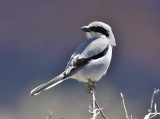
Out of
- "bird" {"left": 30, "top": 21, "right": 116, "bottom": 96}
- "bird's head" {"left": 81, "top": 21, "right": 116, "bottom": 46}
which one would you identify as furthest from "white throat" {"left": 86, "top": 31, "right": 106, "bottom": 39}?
"bird" {"left": 30, "top": 21, "right": 116, "bottom": 96}

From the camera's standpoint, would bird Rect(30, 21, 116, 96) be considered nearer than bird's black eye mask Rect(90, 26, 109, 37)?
Yes

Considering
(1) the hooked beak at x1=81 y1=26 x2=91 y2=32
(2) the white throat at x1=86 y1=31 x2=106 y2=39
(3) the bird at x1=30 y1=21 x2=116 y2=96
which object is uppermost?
(1) the hooked beak at x1=81 y1=26 x2=91 y2=32

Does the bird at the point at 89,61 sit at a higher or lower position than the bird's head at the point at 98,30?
lower

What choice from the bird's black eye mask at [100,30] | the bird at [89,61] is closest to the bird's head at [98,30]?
the bird's black eye mask at [100,30]

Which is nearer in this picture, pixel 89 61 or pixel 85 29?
pixel 89 61

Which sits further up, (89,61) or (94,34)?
(94,34)

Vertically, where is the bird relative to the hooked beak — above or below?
below

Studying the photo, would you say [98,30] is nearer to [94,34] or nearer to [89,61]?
[94,34]

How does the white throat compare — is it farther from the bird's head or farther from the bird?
the bird

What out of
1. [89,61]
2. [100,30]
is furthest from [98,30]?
[89,61]

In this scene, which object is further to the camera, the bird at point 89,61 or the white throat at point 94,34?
the white throat at point 94,34

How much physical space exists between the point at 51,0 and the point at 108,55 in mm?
5449

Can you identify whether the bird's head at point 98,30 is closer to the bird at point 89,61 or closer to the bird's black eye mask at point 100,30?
the bird's black eye mask at point 100,30

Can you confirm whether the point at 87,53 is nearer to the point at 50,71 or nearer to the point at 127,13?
the point at 50,71
